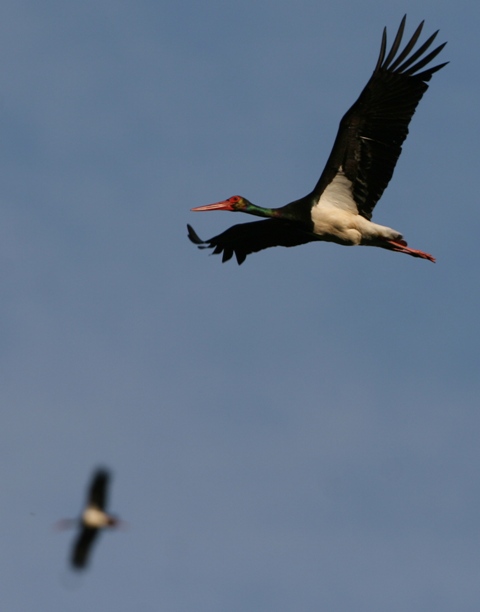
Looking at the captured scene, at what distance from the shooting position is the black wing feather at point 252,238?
77.7 ft

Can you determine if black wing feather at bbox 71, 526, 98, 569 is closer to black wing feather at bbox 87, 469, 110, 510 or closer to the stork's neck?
black wing feather at bbox 87, 469, 110, 510

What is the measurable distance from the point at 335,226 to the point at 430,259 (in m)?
2.05

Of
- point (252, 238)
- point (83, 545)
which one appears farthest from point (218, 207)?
point (83, 545)

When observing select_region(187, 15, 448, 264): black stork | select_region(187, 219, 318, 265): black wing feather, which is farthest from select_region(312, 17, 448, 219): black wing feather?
select_region(187, 219, 318, 265): black wing feather

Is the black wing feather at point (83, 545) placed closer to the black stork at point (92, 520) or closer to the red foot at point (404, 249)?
the black stork at point (92, 520)

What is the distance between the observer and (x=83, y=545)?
15461 millimetres

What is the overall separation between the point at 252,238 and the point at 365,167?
2989 millimetres

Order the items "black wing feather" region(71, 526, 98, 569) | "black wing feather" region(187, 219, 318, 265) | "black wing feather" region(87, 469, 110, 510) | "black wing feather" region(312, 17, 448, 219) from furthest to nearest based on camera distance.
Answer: "black wing feather" region(187, 219, 318, 265) < "black wing feather" region(312, 17, 448, 219) < "black wing feather" region(71, 526, 98, 569) < "black wing feather" region(87, 469, 110, 510)

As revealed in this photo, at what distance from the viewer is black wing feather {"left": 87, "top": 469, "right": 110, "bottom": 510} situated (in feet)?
48.8

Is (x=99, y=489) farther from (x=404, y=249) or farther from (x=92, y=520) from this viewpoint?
(x=404, y=249)

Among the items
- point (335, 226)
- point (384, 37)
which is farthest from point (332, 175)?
point (384, 37)

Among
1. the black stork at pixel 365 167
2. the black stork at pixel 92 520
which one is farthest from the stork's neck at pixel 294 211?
the black stork at pixel 92 520

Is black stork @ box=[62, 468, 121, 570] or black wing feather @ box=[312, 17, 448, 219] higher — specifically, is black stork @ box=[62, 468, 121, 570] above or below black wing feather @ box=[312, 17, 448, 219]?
below

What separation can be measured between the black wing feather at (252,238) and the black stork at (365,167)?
0.12 feet
